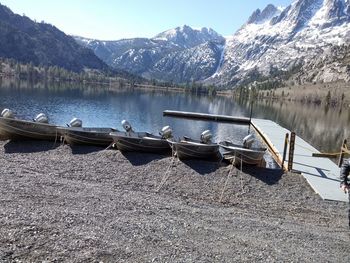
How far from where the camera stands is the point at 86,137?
3030 cm

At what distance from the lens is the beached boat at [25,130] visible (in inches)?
1182

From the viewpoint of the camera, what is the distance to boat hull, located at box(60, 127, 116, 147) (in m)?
29.8

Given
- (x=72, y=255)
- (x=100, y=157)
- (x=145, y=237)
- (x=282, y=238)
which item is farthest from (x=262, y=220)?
(x=100, y=157)

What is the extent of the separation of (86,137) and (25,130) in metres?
4.55

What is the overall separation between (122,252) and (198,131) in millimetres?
53066

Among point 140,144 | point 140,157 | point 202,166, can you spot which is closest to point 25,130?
point 140,144

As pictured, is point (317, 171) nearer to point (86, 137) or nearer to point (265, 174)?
point (265, 174)

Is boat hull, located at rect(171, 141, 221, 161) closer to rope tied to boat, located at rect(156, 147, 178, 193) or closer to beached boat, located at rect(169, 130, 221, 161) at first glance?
beached boat, located at rect(169, 130, 221, 161)

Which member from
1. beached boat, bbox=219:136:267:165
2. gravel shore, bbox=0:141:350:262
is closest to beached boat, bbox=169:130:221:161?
gravel shore, bbox=0:141:350:262

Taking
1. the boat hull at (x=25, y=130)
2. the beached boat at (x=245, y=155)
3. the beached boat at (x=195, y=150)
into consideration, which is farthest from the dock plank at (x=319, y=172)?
the boat hull at (x=25, y=130)

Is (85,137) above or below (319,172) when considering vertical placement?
above

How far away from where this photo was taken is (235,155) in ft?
89.7

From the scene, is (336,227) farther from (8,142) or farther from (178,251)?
(8,142)

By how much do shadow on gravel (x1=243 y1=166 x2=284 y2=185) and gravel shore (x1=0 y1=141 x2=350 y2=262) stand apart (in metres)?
0.07
